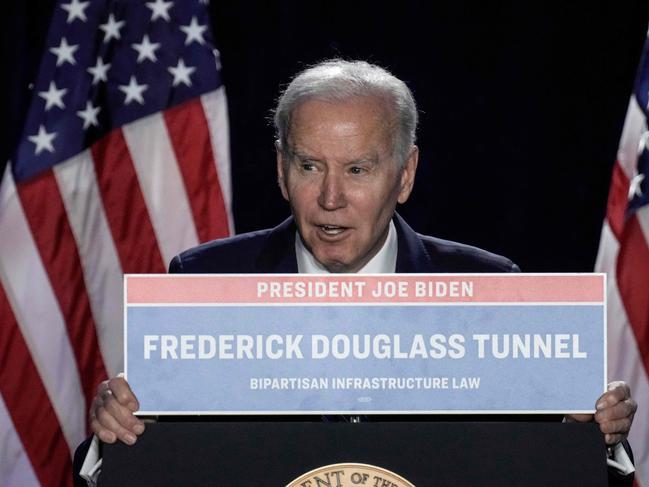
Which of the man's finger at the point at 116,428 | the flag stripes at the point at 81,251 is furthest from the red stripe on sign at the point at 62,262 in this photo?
the man's finger at the point at 116,428

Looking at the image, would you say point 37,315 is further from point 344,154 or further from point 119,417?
point 119,417

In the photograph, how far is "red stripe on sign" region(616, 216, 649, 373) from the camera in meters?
3.08

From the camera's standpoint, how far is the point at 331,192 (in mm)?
1648

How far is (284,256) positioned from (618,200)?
5.20ft

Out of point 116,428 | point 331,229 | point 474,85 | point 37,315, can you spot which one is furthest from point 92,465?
point 474,85

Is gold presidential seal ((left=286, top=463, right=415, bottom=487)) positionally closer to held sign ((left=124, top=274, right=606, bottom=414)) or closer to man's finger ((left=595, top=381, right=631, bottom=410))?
held sign ((left=124, top=274, right=606, bottom=414))

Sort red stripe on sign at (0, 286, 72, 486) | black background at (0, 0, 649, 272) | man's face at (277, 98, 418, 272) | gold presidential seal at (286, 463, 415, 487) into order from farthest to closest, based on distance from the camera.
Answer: black background at (0, 0, 649, 272) < red stripe on sign at (0, 286, 72, 486) < man's face at (277, 98, 418, 272) < gold presidential seal at (286, 463, 415, 487)

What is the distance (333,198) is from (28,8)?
86.7 inches

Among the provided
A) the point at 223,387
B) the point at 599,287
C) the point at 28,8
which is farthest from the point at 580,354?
the point at 28,8

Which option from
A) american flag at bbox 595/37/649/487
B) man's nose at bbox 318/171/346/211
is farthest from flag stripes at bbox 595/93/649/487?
man's nose at bbox 318/171/346/211

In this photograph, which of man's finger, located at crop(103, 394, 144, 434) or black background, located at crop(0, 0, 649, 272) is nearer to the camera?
man's finger, located at crop(103, 394, 144, 434)

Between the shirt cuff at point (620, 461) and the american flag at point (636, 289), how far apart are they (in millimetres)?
1724

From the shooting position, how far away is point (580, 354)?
1283 millimetres

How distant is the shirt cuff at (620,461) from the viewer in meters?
1.39
